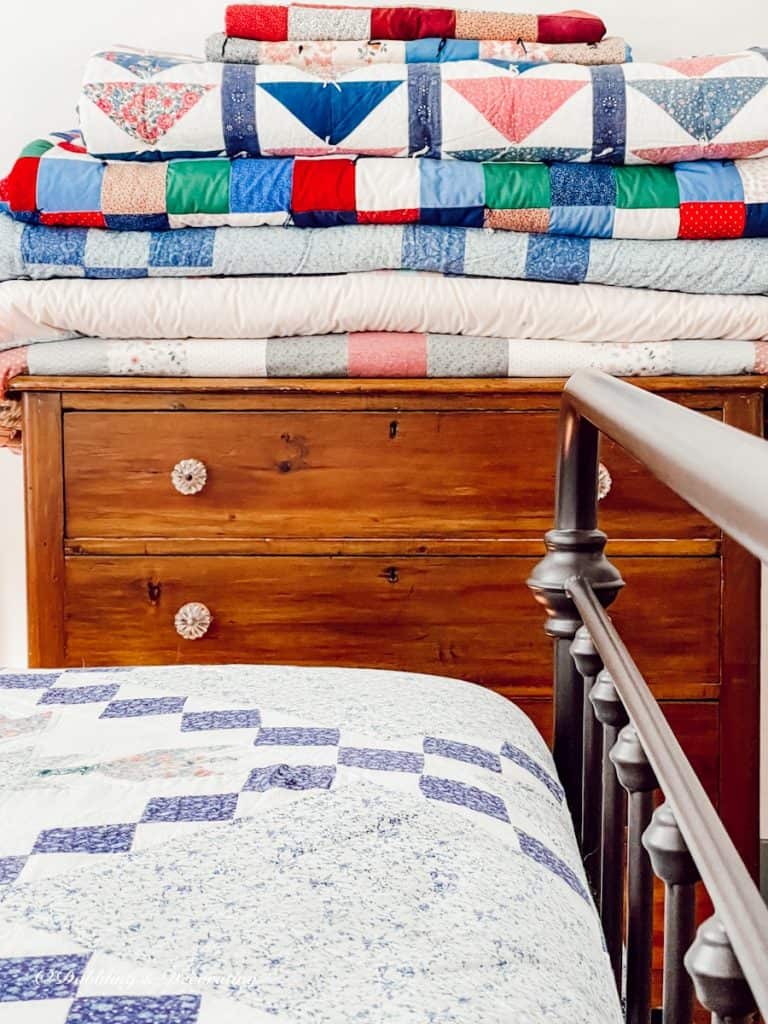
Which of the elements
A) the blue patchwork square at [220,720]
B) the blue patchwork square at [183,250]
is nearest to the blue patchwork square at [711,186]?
the blue patchwork square at [183,250]

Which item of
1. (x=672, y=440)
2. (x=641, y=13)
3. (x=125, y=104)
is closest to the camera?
(x=672, y=440)

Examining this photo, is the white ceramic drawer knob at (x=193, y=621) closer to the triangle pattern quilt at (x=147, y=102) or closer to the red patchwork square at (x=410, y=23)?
the triangle pattern quilt at (x=147, y=102)

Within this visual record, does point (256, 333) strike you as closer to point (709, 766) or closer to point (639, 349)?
point (639, 349)

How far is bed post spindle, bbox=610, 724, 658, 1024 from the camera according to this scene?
0.63 metres

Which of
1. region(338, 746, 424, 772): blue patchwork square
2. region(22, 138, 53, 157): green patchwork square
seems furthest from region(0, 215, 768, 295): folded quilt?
region(338, 746, 424, 772): blue patchwork square

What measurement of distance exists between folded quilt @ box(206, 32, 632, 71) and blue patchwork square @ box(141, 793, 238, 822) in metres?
1.34

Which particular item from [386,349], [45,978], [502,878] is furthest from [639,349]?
[45,978]

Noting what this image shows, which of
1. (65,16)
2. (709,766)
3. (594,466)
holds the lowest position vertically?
(709,766)

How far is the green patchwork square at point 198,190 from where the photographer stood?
1604 mm

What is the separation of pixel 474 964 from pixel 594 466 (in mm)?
581

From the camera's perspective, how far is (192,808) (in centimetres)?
62

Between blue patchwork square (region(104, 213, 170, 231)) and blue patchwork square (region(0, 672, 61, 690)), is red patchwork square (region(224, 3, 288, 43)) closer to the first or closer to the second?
blue patchwork square (region(104, 213, 170, 231))

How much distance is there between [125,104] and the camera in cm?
160

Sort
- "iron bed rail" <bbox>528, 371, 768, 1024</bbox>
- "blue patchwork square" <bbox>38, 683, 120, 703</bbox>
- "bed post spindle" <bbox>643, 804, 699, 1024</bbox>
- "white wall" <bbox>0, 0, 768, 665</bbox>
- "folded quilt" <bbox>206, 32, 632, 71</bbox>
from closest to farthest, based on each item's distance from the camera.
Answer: "iron bed rail" <bbox>528, 371, 768, 1024</bbox>, "bed post spindle" <bbox>643, 804, 699, 1024</bbox>, "blue patchwork square" <bbox>38, 683, 120, 703</bbox>, "folded quilt" <bbox>206, 32, 632, 71</bbox>, "white wall" <bbox>0, 0, 768, 665</bbox>
